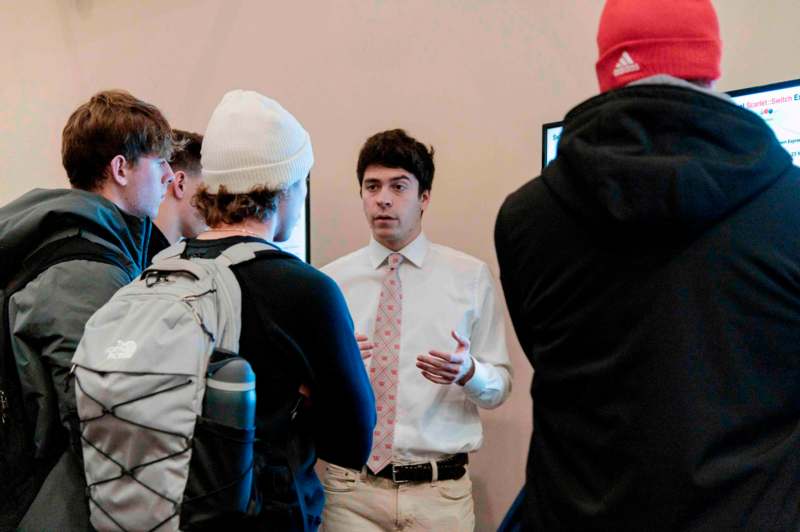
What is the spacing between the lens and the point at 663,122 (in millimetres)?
875

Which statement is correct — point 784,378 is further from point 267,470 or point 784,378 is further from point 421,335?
point 421,335

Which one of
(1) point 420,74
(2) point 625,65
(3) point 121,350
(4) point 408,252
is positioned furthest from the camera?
(1) point 420,74

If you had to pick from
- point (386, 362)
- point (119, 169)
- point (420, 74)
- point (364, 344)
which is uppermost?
point (420, 74)

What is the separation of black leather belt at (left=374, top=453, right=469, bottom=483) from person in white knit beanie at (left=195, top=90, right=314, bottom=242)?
3.08ft

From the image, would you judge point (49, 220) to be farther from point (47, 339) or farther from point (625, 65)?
point (625, 65)

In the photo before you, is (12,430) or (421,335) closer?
(12,430)

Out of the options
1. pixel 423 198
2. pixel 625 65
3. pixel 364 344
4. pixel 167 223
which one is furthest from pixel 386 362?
pixel 625 65

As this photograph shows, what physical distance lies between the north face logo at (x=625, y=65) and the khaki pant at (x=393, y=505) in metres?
1.38

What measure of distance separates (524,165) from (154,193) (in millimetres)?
1358

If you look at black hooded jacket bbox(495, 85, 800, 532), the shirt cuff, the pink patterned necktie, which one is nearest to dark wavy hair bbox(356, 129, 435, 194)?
the pink patterned necktie

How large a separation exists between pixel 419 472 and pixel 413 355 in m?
0.35

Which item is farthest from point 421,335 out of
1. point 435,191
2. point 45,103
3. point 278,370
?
point 45,103

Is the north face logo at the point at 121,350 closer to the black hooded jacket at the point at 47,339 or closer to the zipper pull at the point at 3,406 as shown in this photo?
the black hooded jacket at the point at 47,339

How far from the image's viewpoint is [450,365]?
1866mm
